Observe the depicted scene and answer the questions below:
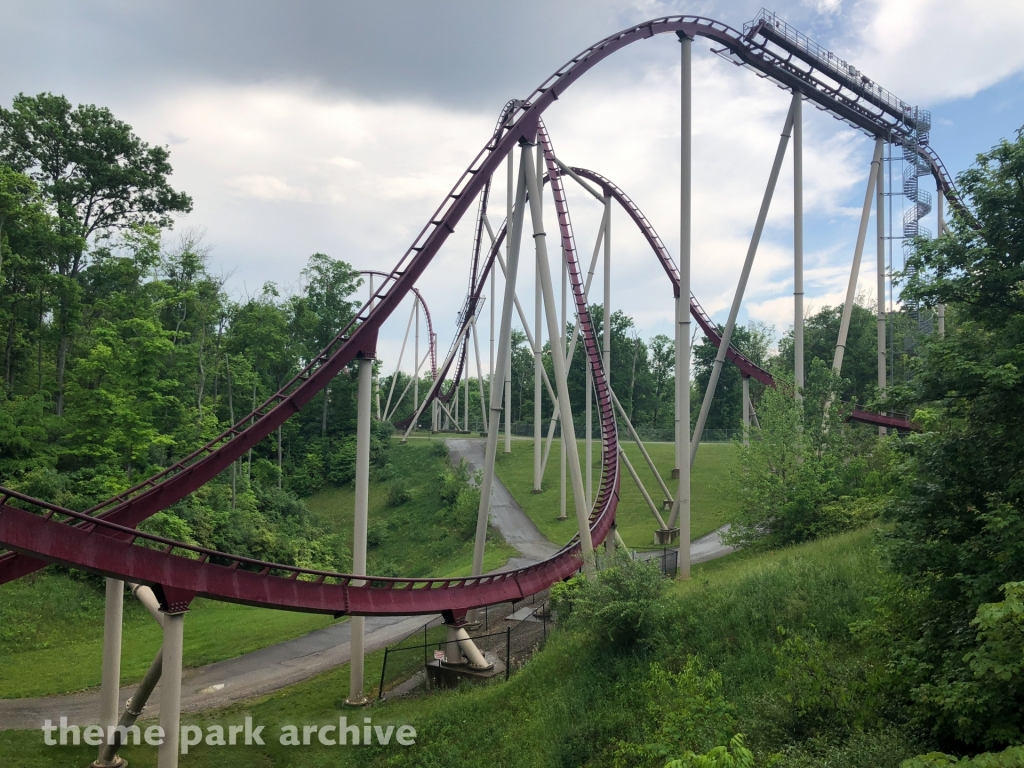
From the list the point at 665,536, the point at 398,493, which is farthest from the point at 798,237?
the point at 398,493

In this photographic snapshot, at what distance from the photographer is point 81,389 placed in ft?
80.8

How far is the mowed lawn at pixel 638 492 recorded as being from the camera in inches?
1092

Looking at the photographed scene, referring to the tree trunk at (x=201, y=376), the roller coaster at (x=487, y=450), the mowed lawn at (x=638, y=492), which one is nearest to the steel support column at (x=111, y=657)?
the roller coaster at (x=487, y=450)

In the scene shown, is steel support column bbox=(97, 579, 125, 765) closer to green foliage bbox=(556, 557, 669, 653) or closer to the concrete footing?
green foliage bbox=(556, 557, 669, 653)

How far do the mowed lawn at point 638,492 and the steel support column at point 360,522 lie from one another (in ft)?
38.2

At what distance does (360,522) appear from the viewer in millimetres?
14930

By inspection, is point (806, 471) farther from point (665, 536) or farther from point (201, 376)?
point (201, 376)

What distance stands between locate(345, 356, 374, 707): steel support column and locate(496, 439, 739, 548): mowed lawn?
1164 cm

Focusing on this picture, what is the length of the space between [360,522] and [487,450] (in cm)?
352

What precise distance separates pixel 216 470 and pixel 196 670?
6.70 m

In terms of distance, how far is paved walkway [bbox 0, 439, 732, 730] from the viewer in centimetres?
1411

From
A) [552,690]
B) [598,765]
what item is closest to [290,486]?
[552,690]

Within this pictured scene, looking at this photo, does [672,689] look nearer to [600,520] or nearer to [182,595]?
[182,595]

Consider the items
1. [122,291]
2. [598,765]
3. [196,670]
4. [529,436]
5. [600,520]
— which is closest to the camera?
[598,765]
